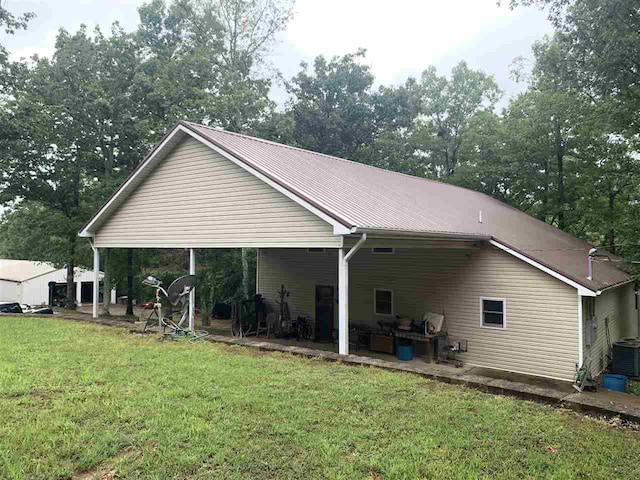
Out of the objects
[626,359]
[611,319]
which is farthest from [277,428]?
[611,319]

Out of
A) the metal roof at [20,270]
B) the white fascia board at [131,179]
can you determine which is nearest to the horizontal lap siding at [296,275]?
the white fascia board at [131,179]

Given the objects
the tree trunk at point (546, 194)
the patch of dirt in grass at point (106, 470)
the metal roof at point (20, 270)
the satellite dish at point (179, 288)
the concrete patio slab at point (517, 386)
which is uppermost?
the tree trunk at point (546, 194)

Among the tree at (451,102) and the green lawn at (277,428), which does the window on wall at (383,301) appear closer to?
the green lawn at (277,428)

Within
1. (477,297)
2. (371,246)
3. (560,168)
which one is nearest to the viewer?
(371,246)

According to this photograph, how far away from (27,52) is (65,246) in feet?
28.4

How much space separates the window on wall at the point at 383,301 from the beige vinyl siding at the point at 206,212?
4.96 m

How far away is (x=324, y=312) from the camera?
14758 mm

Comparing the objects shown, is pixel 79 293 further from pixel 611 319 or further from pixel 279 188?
pixel 611 319

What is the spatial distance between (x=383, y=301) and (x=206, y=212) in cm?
590

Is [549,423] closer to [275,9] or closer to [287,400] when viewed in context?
[287,400]

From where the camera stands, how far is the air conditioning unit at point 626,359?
456 inches

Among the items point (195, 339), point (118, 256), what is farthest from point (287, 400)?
point (118, 256)

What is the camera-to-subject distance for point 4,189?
61.5ft

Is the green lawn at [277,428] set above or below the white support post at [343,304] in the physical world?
below
